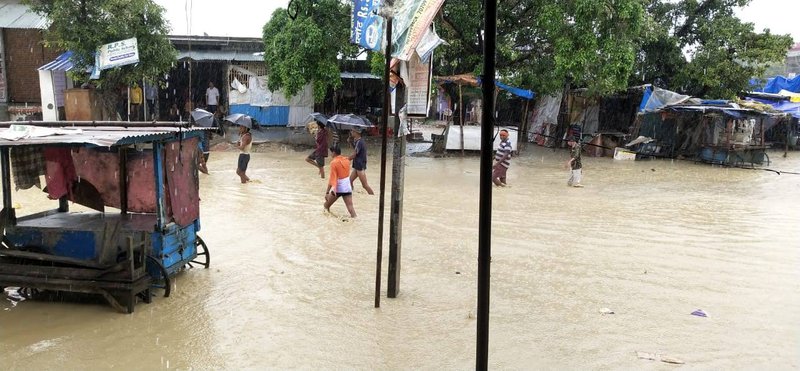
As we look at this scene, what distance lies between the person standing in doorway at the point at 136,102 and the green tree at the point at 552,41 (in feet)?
34.0

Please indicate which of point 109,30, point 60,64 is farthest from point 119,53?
point 60,64

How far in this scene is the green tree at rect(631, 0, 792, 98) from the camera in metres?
22.2

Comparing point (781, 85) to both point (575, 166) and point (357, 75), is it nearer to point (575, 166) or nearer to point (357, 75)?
point (575, 166)

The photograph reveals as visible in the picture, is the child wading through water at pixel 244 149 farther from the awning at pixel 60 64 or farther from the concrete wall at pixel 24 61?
the concrete wall at pixel 24 61

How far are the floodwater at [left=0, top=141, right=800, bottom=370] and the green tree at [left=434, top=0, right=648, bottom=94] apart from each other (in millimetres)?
6429

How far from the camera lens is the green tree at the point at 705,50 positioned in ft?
72.7

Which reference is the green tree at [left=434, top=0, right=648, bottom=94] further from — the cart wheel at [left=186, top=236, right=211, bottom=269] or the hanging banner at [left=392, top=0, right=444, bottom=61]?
the hanging banner at [left=392, top=0, right=444, bottom=61]

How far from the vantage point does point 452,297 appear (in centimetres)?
670

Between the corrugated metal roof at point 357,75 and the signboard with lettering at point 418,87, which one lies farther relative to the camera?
the corrugated metal roof at point 357,75

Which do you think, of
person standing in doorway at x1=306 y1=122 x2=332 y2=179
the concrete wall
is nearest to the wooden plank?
person standing in doorway at x1=306 y1=122 x2=332 y2=179

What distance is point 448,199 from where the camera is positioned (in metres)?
13.0

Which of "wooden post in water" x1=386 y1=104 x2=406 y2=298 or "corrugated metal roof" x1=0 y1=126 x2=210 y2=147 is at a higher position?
"corrugated metal roof" x1=0 y1=126 x2=210 y2=147

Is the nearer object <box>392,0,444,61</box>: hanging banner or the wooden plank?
<box>392,0,444,61</box>: hanging banner

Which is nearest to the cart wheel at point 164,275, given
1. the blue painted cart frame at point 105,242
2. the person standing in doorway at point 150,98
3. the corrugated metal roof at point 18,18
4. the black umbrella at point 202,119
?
the blue painted cart frame at point 105,242
